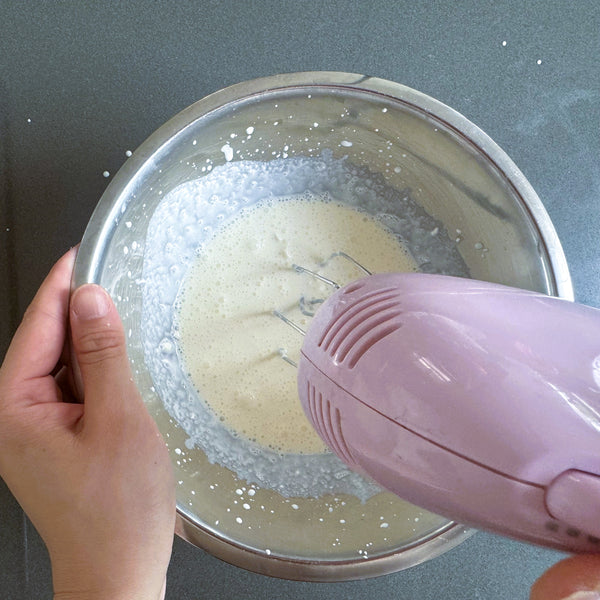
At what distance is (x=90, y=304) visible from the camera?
1.86ft

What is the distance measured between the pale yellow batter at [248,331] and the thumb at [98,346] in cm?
15

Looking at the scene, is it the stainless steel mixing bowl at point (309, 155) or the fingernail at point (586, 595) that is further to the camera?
the stainless steel mixing bowl at point (309, 155)

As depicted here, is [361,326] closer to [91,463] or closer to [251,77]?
[91,463]

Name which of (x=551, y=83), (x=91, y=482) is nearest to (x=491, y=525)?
(x=91, y=482)

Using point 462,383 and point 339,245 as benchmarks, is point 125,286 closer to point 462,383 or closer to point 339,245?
point 339,245

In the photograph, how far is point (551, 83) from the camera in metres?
0.74

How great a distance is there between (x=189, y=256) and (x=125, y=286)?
A: 0.31 feet

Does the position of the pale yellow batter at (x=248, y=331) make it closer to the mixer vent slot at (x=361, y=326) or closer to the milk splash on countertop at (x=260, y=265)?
the milk splash on countertop at (x=260, y=265)

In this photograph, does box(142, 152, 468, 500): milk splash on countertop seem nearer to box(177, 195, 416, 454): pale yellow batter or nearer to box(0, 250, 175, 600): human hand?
box(177, 195, 416, 454): pale yellow batter

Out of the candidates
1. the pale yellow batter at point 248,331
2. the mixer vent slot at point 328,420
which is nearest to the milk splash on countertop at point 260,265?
the pale yellow batter at point 248,331

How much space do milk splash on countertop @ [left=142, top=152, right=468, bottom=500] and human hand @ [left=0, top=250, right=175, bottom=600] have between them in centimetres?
11

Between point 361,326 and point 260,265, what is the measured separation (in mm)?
299

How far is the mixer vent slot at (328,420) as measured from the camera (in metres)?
0.45

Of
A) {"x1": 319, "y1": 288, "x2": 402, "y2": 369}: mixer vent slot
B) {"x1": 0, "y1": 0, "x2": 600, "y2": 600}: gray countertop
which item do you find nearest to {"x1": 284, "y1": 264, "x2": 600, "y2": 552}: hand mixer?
{"x1": 319, "y1": 288, "x2": 402, "y2": 369}: mixer vent slot
